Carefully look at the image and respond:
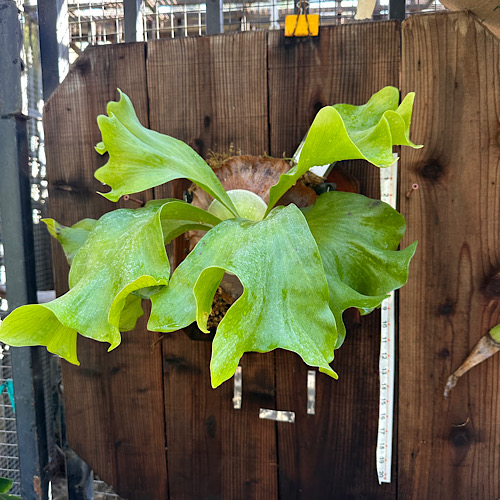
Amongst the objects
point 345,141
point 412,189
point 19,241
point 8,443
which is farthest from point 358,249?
point 8,443

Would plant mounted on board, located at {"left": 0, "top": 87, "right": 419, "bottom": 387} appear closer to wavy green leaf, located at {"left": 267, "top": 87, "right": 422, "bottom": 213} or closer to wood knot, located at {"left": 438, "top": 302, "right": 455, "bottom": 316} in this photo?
wavy green leaf, located at {"left": 267, "top": 87, "right": 422, "bottom": 213}

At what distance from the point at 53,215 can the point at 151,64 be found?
39 cm

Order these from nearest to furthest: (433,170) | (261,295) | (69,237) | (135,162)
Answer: (261,295) → (135,162) → (69,237) → (433,170)

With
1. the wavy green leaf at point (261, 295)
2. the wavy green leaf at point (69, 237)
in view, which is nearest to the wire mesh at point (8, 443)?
the wavy green leaf at point (69, 237)

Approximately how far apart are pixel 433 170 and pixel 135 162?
56cm

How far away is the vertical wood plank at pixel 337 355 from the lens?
0.75 meters

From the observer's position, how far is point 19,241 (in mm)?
846

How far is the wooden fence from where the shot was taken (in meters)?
0.74

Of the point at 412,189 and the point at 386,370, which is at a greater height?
the point at 412,189

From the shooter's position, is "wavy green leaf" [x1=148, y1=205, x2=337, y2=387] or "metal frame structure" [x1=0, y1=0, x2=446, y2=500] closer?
"wavy green leaf" [x1=148, y1=205, x2=337, y2=387]

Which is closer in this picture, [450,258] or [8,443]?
[450,258]

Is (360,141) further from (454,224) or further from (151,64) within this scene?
(151,64)

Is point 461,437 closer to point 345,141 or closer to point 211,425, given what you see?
point 211,425

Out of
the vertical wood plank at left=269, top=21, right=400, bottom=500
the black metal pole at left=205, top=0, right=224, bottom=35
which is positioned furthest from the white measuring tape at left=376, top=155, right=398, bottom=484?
the black metal pole at left=205, top=0, right=224, bottom=35
